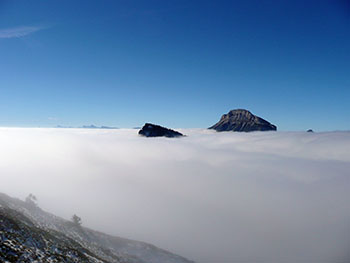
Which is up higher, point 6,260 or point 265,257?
point 6,260

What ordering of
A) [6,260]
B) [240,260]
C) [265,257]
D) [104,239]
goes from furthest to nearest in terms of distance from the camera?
[265,257]
[240,260]
[104,239]
[6,260]

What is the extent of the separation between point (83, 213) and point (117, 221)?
40955 millimetres

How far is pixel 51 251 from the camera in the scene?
29.8 metres

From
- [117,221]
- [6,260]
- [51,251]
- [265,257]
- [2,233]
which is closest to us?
[6,260]

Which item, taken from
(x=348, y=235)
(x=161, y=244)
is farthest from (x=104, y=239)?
(x=348, y=235)

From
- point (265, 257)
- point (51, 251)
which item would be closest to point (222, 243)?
point (265, 257)

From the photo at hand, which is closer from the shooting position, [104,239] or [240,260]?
[104,239]

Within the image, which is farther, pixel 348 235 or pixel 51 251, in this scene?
pixel 348 235

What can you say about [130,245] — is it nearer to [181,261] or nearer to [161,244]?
[181,261]

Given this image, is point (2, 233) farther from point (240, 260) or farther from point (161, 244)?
point (240, 260)

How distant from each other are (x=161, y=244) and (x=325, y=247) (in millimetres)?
184092

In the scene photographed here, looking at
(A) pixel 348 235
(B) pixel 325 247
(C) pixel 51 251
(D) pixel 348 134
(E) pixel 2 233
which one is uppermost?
(D) pixel 348 134

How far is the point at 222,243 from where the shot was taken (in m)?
194

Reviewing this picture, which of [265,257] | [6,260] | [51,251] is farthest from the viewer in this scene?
[265,257]
